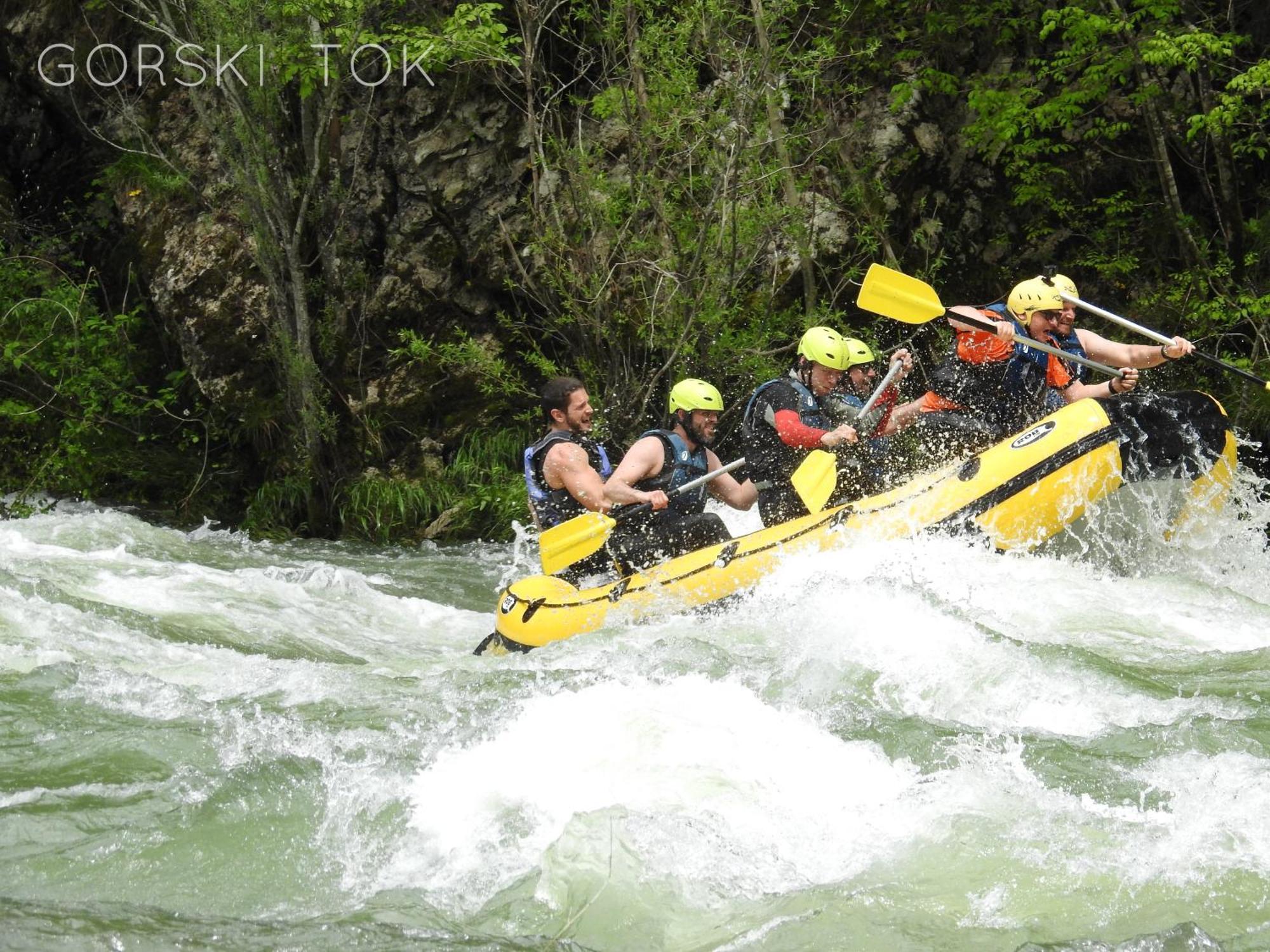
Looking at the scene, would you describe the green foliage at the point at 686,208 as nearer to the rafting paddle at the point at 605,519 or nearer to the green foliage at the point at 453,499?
the green foliage at the point at 453,499

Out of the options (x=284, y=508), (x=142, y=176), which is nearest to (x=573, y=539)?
(x=284, y=508)

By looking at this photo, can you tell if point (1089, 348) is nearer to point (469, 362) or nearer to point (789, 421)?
point (789, 421)

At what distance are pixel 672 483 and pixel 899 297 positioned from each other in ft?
5.72

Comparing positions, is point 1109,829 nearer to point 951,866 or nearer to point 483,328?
point 951,866

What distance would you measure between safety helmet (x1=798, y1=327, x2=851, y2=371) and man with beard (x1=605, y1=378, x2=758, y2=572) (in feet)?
1.70

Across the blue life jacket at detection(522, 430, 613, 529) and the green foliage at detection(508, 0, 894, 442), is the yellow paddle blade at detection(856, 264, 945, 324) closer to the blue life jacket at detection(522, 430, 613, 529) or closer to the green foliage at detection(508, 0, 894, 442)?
the blue life jacket at detection(522, 430, 613, 529)

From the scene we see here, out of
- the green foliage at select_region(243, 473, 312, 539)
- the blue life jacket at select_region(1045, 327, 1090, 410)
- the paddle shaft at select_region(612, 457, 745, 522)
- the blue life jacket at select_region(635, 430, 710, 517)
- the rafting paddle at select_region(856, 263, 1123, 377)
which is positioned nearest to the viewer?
the paddle shaft at select_region(612, 457, 745, 522)

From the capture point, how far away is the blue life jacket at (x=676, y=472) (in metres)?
6.46

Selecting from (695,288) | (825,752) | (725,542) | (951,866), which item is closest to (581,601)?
(725,542)

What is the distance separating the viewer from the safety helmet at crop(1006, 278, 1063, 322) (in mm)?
Result: 6660

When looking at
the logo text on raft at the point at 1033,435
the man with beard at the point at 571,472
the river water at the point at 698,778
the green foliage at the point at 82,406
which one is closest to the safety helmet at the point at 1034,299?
the logo text on raft at the point at 1033,435

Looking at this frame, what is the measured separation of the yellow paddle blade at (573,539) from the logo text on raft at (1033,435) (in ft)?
5.94

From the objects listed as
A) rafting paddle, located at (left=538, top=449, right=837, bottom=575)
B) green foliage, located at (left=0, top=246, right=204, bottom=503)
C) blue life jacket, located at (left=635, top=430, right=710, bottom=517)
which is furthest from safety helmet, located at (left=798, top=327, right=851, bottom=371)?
green foliage, located at (left=0, top=246, right=204, bottom=503)

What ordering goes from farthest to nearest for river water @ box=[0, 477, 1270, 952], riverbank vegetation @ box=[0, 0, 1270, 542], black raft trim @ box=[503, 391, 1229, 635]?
riverbank vegetation @ box=[0, 0, 1270, 542], black raft trim @ box=[503, 391, 1229, 635], river water @ box=[0, 477, 1270, 952]
